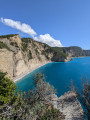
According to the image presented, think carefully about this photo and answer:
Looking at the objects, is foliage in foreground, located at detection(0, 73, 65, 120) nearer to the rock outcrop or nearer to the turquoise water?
the rock outcrop

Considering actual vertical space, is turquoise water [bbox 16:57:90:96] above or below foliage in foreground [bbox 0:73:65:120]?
below

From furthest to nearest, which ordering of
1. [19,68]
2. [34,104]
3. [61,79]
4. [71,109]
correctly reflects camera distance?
[19,68] < [61,79] < [71,109] < [34,104]

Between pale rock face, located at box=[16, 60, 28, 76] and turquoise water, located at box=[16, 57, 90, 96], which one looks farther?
pale rock face, located at box=[16, 60, 28, 76]

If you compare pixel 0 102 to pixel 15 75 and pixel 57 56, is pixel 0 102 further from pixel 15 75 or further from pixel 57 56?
pixel 57 56

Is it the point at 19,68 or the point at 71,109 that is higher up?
the point at 19,68

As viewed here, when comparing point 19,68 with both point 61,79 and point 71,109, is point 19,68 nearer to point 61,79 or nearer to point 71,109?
point 61,79

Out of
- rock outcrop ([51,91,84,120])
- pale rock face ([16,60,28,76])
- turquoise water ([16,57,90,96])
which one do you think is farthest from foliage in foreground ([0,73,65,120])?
pale rock face ([16,60,28,76])

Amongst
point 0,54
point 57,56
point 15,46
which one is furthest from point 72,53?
point 0,54

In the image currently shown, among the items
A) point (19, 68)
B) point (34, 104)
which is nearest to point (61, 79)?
point (19, 68)

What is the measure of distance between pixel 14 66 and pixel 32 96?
1063 inches

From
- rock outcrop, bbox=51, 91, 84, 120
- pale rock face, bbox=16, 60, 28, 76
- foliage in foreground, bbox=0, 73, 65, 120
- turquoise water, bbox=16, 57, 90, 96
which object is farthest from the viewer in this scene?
pale rock face, bbox=16, 60, 28, 76

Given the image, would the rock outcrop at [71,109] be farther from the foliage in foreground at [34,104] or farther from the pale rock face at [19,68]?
the pale rock face at [19,68]

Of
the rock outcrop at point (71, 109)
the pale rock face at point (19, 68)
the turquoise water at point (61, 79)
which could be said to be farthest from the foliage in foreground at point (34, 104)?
the pale rock face at point (19, 68)

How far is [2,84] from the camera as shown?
10.8 m
